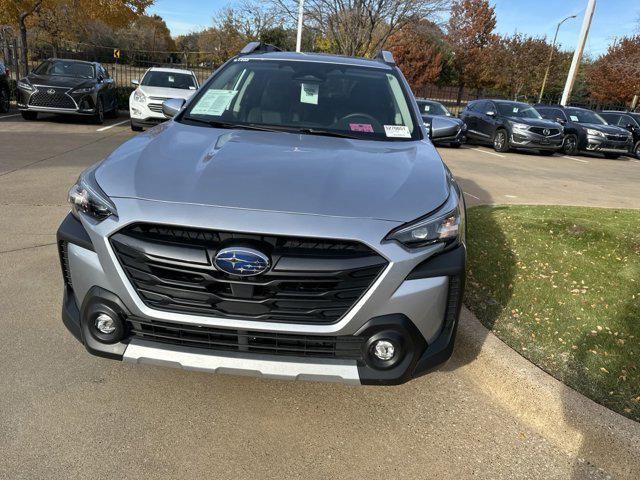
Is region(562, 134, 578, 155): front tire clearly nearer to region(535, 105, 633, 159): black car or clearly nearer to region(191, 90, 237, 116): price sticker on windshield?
region(535, 105, 633, 159): black car

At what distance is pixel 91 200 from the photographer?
93.3 inches

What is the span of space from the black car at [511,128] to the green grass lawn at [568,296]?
10687 millimetres

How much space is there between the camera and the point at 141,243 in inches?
85.9

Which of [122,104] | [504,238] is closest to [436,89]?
[122,104]

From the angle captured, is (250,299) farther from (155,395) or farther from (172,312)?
(155,395)

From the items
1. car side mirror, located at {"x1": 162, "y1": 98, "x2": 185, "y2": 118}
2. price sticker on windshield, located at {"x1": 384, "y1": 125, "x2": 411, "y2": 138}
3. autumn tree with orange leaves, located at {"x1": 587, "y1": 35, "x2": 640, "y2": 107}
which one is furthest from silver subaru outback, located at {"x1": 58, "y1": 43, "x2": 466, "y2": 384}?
autumn tree with orange leaves, located at {"x1": 587, "y1": 35, "x2": 640, "y2": 107}

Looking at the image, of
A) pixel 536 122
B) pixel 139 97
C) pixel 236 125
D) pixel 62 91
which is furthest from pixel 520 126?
pixel 236 125

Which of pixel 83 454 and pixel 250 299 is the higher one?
pixel 250 299

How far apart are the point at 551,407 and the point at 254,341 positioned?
1.59 meters

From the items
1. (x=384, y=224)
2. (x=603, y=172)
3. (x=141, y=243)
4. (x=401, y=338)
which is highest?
(x=384, y=224)

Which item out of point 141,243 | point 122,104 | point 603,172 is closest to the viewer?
point 141,243

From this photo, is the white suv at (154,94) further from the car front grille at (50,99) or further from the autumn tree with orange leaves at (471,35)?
the autumn tree with orange leaves at (471,35)

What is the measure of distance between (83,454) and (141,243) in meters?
0.99

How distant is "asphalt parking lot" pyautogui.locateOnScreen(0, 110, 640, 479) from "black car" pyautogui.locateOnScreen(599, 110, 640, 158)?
1901 cm
